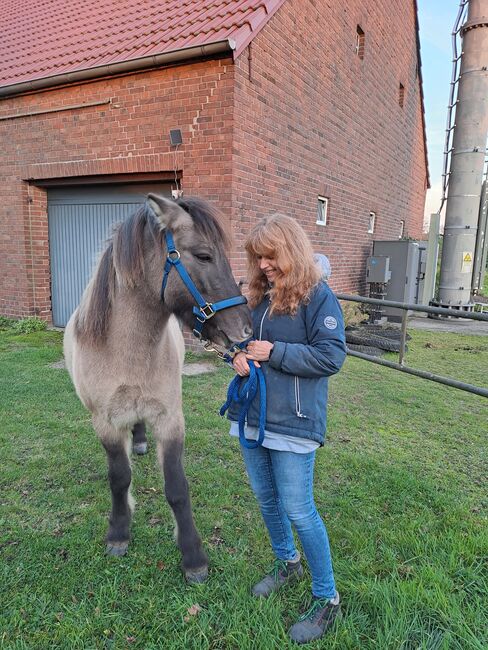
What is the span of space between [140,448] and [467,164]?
10416 mm

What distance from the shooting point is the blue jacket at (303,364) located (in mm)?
1744

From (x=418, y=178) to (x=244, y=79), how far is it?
13.3 m

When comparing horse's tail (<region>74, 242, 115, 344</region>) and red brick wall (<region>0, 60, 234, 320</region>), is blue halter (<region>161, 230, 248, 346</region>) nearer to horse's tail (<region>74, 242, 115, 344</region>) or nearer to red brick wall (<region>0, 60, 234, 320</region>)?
horse's tail (<region>74, 242, 115, 344</region>)

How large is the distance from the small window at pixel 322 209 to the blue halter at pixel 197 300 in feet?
24.7

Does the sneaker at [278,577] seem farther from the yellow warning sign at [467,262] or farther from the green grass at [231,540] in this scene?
the yellow warning sign at [467,262]

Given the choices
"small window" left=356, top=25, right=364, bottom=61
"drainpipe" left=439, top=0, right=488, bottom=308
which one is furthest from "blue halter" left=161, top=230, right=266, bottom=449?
"small window" left=356, top=25, right=364, bottom=61

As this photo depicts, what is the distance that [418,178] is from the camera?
1688 cm

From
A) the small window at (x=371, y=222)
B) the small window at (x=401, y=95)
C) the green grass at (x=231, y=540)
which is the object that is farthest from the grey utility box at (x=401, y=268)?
the green grass at (x=231, y=540)

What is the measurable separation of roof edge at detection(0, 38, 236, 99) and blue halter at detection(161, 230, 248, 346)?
463cm

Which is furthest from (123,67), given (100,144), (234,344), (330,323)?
(330,323)

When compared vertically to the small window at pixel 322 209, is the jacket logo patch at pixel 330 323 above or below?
below

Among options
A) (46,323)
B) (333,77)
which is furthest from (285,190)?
(46,323)

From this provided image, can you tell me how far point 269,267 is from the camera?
1.89 m

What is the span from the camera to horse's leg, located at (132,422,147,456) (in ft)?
11.8
